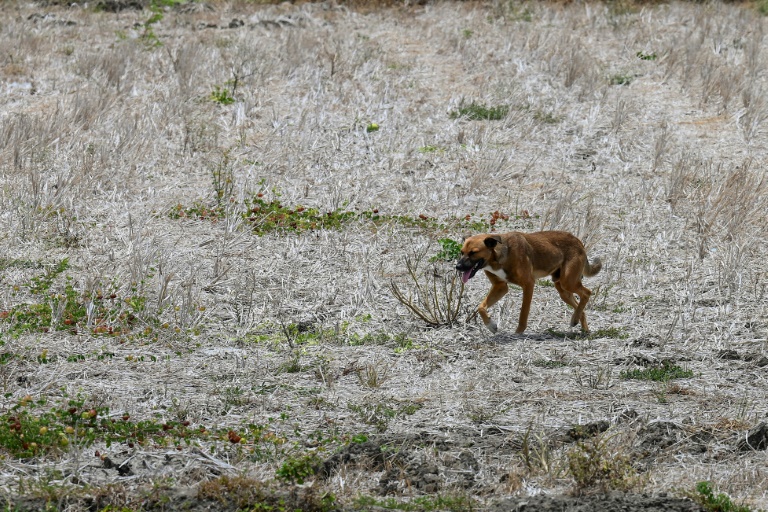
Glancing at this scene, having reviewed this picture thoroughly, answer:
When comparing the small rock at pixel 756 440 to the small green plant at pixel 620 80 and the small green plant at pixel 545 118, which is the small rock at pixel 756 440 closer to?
the small green plant at pixel 545 118

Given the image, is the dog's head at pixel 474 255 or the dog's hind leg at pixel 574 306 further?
the dog's hind leg at pixel 574 306

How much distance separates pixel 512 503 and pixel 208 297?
4.85 meters

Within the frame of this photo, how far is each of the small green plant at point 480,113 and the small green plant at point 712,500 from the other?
10.4 m

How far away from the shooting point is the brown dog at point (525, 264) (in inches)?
357

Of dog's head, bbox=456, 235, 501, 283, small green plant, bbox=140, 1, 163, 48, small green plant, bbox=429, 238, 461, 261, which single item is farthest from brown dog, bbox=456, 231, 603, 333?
small green plant, bbox=140, 1, 163, 48

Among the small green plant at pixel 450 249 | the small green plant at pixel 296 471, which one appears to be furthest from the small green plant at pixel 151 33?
the small green plant at pixel 296 471

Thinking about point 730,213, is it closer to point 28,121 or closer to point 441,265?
point 441,265

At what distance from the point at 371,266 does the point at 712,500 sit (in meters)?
5.66

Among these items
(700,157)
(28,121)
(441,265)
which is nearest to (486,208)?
(441,265)

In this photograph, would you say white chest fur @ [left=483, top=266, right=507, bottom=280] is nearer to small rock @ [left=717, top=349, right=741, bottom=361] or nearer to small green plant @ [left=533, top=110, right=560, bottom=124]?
small rock @ [left=717, top=349, right=741, bottom=361]

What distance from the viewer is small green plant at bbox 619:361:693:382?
814cm

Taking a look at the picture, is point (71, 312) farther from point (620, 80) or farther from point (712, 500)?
point (620, 80)

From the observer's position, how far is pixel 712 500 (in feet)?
19.0

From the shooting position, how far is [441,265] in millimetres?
10875
